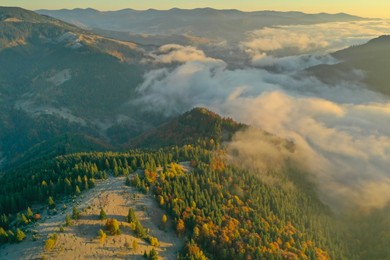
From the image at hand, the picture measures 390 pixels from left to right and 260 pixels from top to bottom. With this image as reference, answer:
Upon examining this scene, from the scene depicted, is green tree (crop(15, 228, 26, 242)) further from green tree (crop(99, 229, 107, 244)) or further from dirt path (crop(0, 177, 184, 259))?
green tree (crop(99, 229, 107, 244))

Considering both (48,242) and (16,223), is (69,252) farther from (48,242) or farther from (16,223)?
(16,223)

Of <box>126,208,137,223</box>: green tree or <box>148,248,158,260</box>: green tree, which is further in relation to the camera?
<box>126,208,137,223</box>: green tree

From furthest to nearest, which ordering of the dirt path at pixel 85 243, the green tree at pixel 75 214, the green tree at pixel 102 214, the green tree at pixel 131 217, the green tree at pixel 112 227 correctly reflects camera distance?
the green tree at pixel 131 217, the green tree at pixel 102 214, the green tree at pixel 75 214, the green tree at pixel 112 227, the dirt path at pixel 85 243

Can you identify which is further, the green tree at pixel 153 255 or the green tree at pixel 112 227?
the green tree at pixel 112 227

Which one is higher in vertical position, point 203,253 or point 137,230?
point 137,230

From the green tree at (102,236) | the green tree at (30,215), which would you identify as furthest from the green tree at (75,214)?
the green tree at (30,215)

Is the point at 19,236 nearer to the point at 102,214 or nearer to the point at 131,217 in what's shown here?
the point at 102,214

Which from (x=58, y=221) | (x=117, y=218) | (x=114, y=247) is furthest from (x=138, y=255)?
(x=58, y=221)

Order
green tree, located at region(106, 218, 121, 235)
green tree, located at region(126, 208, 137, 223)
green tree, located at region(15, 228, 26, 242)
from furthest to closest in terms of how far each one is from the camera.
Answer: green tree, located at region(126, 208, 137, 223)
green tree, located at region(106, 218, 121, 235)
green tree, located at region(15, 228, 26, 242)

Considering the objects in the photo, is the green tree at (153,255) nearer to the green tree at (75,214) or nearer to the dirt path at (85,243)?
the dirt path at (85,243)

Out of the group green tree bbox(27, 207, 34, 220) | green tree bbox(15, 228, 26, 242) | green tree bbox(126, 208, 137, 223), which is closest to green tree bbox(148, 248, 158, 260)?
green tree bbox(126, 208, 137, 223)

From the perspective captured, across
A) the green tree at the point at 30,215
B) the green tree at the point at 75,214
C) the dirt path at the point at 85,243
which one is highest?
the green tree at the point at 75,214
